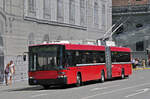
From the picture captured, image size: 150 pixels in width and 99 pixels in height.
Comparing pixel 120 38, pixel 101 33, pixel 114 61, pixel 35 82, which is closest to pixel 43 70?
pixel 35 82

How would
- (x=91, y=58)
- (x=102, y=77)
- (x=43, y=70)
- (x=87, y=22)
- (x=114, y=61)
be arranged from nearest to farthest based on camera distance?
(x=43, y=70) < (x=91, y=58) < (x=102, y=77) < (x=114, y=61) < (x=87, y=22)

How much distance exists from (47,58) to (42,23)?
1649 centimetres

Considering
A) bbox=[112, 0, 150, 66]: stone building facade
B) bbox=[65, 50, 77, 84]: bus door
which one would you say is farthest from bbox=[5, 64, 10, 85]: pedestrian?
bbox=[112, 0, 150, 66]: stone building facade

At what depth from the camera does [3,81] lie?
28406mm

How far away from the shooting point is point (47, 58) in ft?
72.0

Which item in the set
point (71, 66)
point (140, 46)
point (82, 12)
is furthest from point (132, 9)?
point (71, 66)

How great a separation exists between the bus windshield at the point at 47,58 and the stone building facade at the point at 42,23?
6542mm

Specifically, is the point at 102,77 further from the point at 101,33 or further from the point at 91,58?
the point at 101,33

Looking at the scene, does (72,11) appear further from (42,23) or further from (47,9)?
(42,23)

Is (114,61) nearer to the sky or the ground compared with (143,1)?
nearer to the ground

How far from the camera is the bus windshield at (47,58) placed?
21.8 meters

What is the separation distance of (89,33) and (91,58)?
23.6 metres

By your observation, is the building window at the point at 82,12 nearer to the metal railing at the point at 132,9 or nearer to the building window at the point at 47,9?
the building window at the point at 47,9

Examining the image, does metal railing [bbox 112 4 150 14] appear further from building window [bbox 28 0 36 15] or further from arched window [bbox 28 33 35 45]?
arched window [bbox 28 33 35 45]
